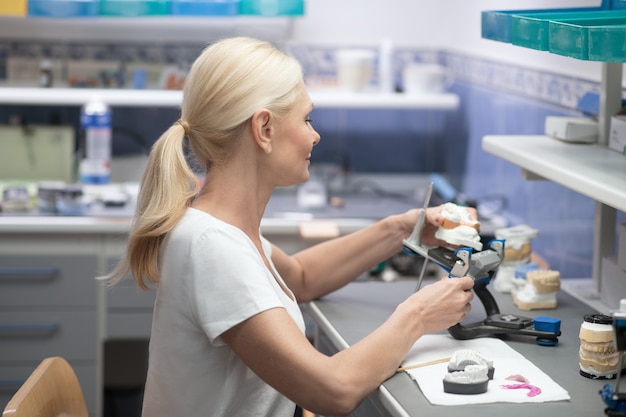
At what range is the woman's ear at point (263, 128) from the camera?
1.85 m

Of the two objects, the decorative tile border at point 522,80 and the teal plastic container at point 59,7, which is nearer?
the decorative tile border at point 522,80

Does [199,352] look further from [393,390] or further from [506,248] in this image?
[506,248]

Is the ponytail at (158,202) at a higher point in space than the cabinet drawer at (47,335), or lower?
higher

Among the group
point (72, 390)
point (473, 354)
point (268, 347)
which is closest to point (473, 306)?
point (473, 354)

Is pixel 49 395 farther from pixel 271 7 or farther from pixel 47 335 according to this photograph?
pixel 271 7

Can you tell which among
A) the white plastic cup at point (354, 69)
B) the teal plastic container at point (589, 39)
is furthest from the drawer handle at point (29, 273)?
the teal plastic container at point (589, 39)

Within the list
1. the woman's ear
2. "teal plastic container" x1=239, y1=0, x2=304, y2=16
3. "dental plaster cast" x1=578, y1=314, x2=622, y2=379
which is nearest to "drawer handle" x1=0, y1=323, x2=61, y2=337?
"teal plastic container" x1=239, y1=0, x2=304, y2=16

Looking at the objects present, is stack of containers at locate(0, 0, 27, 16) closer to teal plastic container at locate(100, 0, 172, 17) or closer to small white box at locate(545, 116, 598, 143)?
teal plastic container at locate(100, 0, 172, 17)

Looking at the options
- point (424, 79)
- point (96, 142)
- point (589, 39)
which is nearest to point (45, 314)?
point (96, 142)

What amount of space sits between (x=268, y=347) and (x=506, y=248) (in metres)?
0.88

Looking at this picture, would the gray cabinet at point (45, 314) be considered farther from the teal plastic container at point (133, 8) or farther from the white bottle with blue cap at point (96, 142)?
the teal plastic container at point (133, 8)

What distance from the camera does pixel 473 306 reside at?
2279 mm

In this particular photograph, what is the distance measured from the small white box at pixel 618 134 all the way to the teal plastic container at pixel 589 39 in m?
0.37

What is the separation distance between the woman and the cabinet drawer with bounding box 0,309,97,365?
1.56 meters
